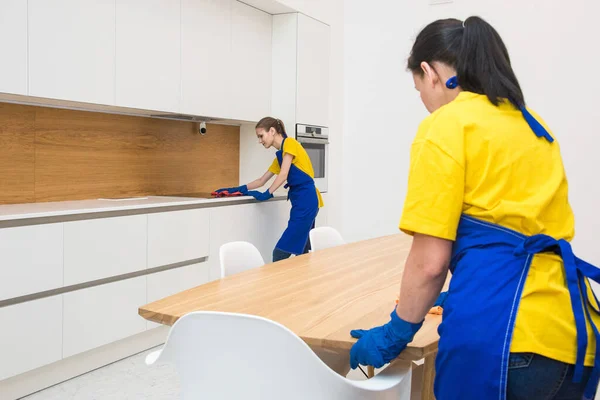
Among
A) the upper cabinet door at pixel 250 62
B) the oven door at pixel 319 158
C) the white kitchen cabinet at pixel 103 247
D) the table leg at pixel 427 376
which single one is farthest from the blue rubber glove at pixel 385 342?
the oven door at pixel 319 158

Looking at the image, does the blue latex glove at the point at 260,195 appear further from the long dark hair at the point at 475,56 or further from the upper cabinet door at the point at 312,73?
the long dark hair at the point at 475,56

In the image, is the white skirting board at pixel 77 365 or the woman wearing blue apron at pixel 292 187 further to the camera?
the woman wearing blue apron at pixel 292 187

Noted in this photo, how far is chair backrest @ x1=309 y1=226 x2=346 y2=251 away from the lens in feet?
9.77

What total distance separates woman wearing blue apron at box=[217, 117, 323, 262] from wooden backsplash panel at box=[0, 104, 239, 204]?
0.53m

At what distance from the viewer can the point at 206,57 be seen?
4.46 m

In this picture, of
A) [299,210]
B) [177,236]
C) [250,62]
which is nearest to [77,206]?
[177,236]

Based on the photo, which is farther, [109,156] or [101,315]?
[109,156]

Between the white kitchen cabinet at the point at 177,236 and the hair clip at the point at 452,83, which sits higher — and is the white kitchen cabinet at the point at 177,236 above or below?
below

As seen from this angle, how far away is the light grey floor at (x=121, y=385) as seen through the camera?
2.99 meters

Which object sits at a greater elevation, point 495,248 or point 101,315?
point 495,248

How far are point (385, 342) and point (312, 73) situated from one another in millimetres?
4439

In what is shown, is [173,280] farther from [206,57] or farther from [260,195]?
[206,57]

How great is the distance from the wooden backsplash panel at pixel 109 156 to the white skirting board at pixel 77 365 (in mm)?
933

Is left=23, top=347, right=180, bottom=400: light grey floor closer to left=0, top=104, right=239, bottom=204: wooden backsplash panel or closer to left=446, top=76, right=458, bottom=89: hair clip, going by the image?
left=0, top=104, right=239, bottom=204: wooden backsplash panel
